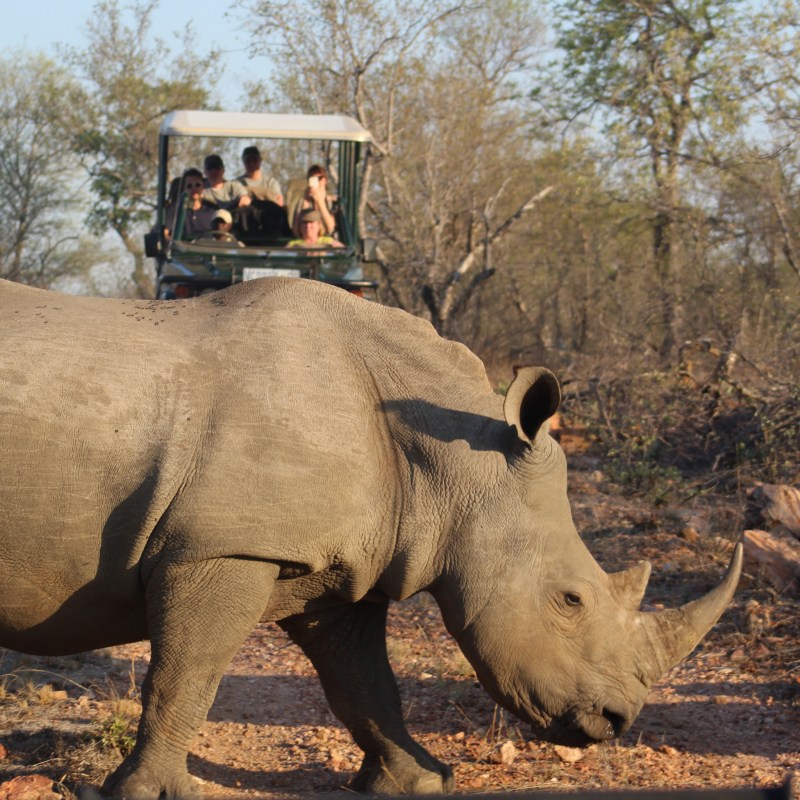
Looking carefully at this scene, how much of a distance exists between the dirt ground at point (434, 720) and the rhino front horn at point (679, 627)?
64cm

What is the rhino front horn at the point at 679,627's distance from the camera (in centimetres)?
425

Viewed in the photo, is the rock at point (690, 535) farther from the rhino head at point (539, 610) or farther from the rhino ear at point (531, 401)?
the rhino ear at point (531, 401)

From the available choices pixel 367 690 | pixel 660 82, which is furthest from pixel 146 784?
pixel 660 82

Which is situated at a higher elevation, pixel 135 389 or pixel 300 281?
pixel 300 281

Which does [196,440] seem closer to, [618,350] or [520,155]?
[618,350]

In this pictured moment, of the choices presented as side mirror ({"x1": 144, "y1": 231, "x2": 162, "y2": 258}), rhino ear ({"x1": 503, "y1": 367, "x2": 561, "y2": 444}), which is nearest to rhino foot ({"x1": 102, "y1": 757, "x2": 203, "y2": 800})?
rhino ear ({"x1": 503, "y1": 367, "x2": 561, "y2": 444})

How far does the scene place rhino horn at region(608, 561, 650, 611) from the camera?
14.1 feet

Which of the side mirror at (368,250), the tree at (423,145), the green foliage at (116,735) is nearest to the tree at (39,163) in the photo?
the tree at (423,145)

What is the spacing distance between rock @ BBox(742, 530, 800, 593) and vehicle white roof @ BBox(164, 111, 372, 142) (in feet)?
24.2

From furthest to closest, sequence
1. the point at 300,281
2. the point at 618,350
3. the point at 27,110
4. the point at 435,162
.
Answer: the point at 27,110, the point at 435,162, the point at 618,350, the point at 300,281

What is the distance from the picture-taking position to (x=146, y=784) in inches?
153

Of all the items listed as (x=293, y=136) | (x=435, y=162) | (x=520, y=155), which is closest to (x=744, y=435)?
(x=293, y=136)

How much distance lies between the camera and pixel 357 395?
4152 mm

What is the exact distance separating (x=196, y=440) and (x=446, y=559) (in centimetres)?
95
